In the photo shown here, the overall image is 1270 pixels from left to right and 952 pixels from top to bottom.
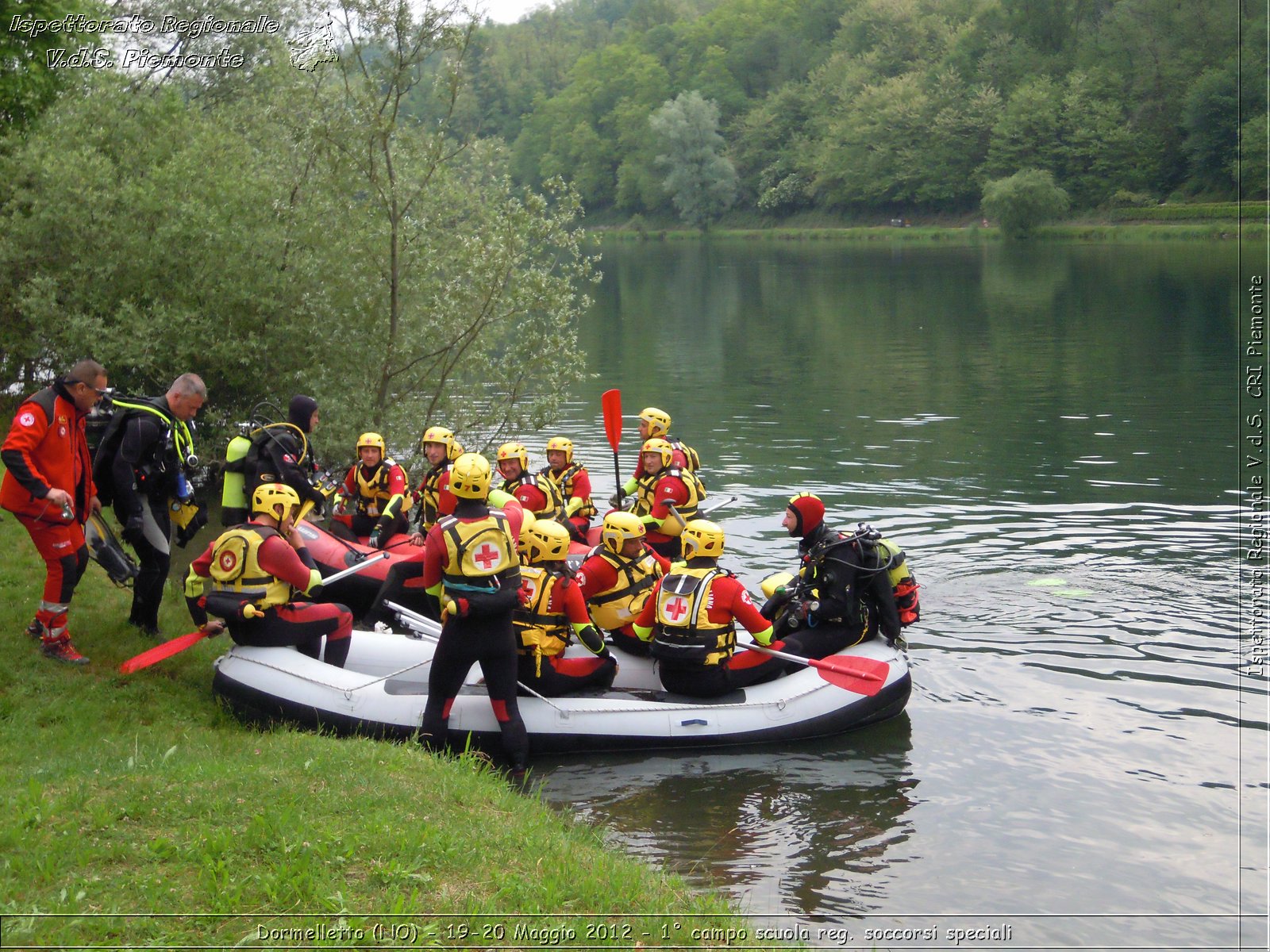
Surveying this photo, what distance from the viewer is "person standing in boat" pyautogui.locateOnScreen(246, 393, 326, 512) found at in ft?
Answer: 34.7

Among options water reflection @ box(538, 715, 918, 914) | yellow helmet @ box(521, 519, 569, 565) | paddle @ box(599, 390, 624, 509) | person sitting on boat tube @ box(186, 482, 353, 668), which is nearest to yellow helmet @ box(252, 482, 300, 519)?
person sitting on boat tube @ box(186, 482, 353, 668)

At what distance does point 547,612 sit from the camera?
9156 millimetres

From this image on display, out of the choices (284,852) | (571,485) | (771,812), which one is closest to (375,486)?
(571,485)

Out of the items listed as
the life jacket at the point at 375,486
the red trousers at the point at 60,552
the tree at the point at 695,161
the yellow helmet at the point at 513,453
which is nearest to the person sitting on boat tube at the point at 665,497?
the yellow helmet at the point at 513,453

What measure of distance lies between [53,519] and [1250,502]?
575 inches

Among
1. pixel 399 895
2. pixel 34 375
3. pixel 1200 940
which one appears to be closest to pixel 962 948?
pixel 1200 940

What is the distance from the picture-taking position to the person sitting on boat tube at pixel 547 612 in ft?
29.8

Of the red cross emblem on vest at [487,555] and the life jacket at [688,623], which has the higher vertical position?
the red cross emblem on vest at [487,555]

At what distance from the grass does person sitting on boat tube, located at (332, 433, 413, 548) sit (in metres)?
4.07

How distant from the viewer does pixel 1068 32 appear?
78312 millimetres

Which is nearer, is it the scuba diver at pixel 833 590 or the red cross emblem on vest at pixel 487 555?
the red cross emblem on vest at pixel 487 555

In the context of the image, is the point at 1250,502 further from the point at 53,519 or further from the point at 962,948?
the point at 53,519

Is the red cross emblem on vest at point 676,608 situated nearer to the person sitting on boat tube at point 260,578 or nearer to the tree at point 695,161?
the person sitting on boat tube at point 260,578

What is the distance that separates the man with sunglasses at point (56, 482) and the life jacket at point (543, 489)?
440 centimetres
